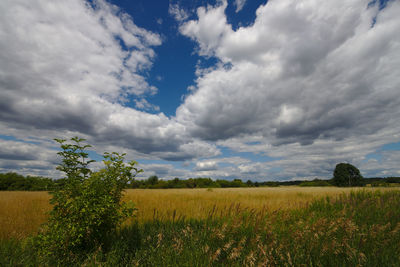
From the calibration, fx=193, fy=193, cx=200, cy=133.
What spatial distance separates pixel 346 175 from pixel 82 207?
90.2 metres

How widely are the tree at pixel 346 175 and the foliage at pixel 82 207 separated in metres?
88.3

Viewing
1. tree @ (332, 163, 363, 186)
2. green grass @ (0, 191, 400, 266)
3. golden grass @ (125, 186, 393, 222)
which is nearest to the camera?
green grass @ (0, 191, 400, 266)

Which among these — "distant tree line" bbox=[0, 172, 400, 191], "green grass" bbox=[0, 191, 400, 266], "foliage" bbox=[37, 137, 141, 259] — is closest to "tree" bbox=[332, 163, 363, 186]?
"distant tree line" bbox=[0, 172, 400, 191]

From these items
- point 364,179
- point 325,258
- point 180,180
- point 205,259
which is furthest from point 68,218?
point 364,179

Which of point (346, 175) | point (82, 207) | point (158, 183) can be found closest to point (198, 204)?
point (82, 207)

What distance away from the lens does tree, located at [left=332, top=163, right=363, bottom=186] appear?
71.1 meters

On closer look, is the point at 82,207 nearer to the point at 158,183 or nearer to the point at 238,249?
the point at 238,249

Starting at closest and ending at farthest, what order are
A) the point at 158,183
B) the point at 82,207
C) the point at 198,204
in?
1. the point at 82,207
2. the point at 198,204
3. the point at 158,183

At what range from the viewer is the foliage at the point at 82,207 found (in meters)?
3.71

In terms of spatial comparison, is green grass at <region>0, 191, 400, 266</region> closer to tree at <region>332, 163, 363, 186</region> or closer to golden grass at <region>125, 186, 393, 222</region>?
golden grass at <region>125, 186, 393, 222</region>

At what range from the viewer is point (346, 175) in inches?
2840

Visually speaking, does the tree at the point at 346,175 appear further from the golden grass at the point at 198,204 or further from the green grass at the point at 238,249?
the green grass at the point at 238,249

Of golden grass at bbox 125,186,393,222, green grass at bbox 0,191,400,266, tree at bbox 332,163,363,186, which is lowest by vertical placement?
green grass at bbox 0,191,400,266

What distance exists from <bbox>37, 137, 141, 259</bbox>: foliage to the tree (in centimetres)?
8832
